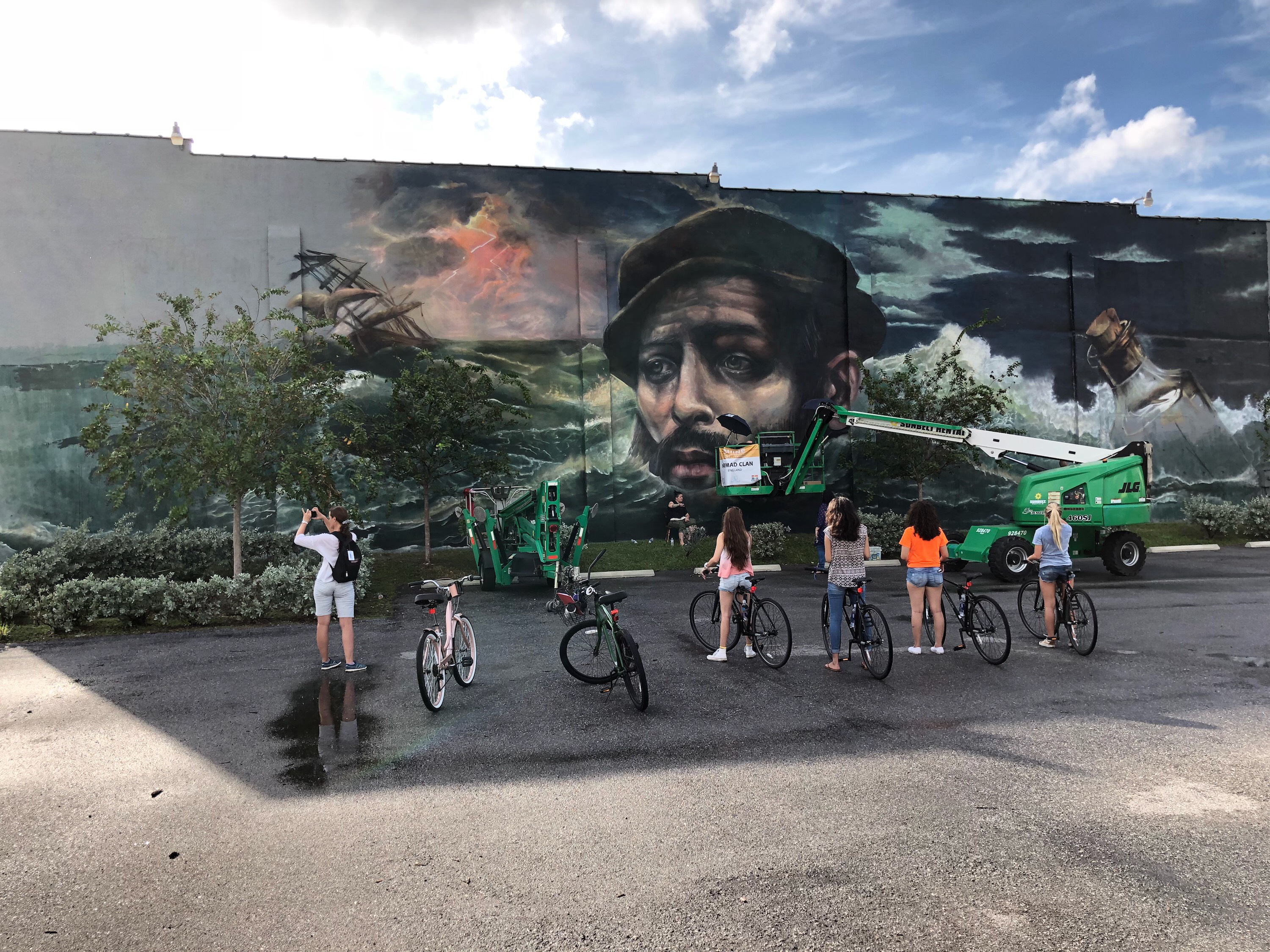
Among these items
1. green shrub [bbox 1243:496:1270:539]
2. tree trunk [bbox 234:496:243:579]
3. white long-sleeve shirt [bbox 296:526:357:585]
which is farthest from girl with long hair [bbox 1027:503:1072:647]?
green shrub [bbox 1243:496:1270:539]

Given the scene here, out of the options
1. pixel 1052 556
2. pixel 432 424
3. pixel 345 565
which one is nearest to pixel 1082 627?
pixel 1052 556

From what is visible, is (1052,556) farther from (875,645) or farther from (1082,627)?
(875,645)

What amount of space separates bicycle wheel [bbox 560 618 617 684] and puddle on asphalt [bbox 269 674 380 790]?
6.90 feet

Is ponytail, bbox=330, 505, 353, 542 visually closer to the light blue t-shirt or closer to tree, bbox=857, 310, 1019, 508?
the light blue t-shirt

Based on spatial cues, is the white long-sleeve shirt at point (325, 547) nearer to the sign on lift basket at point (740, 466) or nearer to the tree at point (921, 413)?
the sign on lift basket at point (740, 466)

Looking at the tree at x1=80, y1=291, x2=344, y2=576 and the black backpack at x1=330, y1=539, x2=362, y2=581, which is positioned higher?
the tree at x1=80, y1=291, x2=344, y2=576

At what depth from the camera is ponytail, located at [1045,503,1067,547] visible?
1002 centimetres

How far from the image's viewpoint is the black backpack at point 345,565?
9.38 m

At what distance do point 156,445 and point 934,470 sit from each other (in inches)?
780

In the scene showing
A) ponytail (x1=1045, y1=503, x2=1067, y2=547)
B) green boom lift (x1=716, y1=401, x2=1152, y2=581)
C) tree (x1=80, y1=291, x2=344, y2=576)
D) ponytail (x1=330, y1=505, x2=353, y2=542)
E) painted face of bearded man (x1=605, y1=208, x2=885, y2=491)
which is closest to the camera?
ponytail (x1=330, y1=505, x2=353, y2=542)

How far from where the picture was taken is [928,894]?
4.38m

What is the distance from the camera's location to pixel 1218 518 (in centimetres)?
2530

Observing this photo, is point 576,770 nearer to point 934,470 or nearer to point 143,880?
point 143,880

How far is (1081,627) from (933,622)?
1827 millimetres
